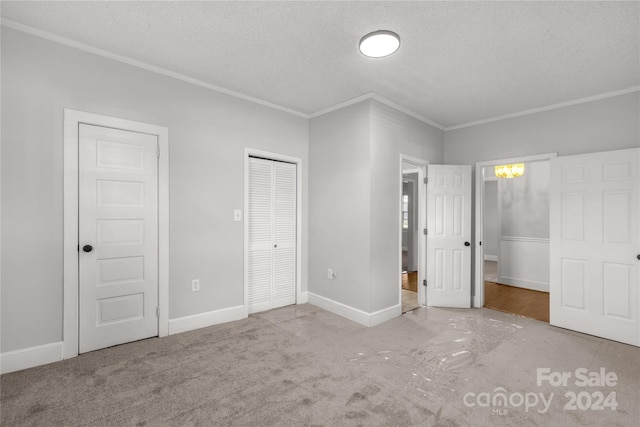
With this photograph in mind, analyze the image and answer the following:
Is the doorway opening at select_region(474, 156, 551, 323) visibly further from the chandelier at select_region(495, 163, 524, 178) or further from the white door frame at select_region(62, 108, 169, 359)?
the white door frame at select_region(62, 108, 169, 359)

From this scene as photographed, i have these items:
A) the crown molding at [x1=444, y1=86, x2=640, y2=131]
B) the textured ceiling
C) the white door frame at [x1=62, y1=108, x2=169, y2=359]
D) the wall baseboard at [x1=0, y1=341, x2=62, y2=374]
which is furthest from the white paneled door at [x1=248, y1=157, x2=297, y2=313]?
the crown molding at [x1=444, y1=86, x2=640, y2=131]

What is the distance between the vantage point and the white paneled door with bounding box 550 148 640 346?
3.06 m

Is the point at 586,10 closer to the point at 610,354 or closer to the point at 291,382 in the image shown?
the point at 610,354

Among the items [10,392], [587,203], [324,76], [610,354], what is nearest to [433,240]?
[587,203]

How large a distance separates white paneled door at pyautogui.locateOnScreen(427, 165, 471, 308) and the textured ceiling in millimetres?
1140

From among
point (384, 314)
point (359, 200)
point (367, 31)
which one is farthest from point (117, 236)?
point (384, 314)

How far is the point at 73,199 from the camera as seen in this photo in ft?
8.38

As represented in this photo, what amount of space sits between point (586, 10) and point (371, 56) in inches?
56.7

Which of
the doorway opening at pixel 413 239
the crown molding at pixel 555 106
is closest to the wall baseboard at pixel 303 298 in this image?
the doorway opening at pixel 413 239

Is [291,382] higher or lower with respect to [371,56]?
lower

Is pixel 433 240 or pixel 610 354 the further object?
pixel 433 240

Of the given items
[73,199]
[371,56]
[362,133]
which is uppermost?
[371,56]

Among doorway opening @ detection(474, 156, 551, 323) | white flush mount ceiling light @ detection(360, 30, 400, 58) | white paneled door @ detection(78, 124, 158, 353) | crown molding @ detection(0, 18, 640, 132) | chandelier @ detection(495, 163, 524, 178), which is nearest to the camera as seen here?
white flush mount ceiling light @ detection(360, 30, 400, 58)

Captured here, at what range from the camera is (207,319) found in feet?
10.9
